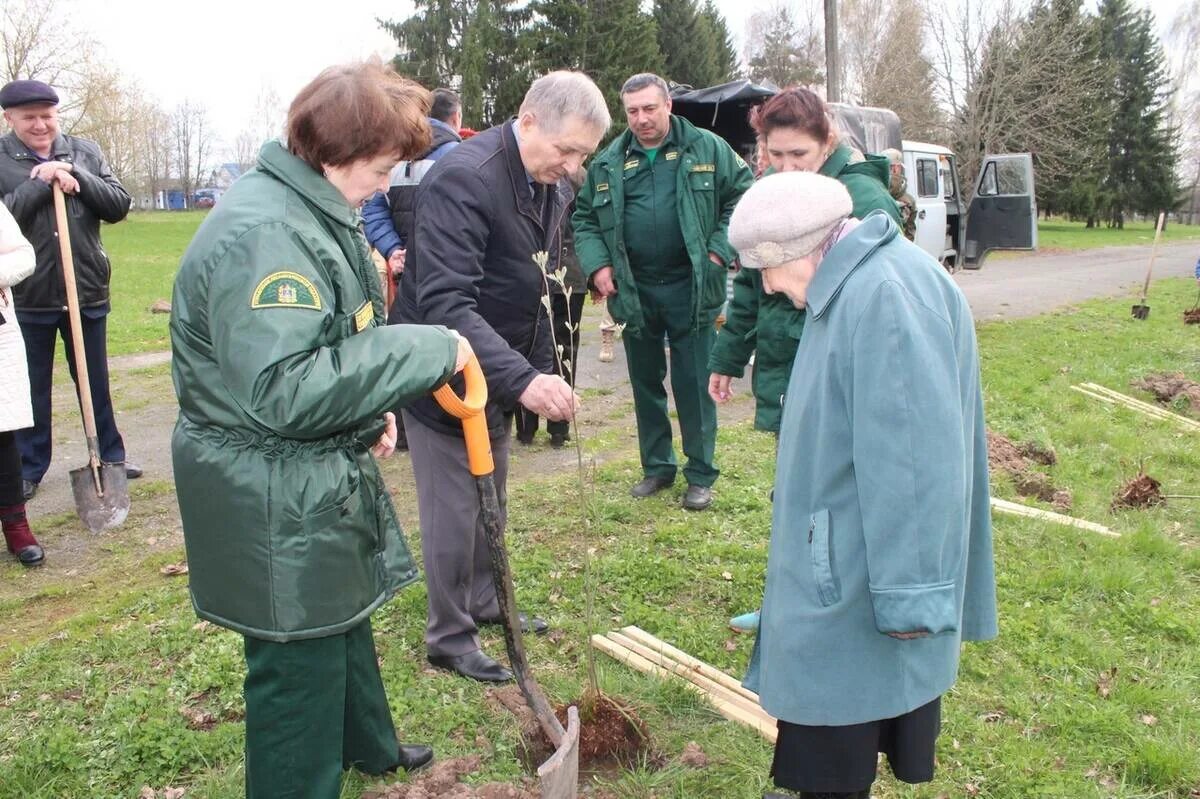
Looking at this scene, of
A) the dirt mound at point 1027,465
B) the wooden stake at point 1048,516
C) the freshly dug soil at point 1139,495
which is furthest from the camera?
the dirt mound at point 1027,465

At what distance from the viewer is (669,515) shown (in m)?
5.00

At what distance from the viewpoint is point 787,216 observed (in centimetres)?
201

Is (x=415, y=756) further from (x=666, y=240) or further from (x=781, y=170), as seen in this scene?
(x=666, y=240)

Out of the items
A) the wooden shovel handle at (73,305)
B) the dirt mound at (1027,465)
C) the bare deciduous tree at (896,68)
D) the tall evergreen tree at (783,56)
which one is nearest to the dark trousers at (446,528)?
the wooden shovel handle at (73,305)

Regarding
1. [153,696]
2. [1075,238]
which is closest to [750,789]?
[153,696]

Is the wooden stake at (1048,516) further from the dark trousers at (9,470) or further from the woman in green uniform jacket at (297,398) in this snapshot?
the dark trousers at (9,470)

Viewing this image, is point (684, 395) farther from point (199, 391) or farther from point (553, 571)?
point (199, 391)

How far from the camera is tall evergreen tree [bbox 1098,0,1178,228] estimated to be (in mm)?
38531

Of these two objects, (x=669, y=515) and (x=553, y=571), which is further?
(x=669, y=515)

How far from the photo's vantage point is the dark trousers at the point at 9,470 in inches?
166

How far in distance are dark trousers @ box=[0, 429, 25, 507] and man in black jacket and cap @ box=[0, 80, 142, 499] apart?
64cm

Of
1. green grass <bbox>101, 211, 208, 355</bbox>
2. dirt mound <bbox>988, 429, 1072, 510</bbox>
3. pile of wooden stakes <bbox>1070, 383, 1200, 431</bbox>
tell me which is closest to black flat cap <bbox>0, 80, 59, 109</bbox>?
green grass <bbox>101, 211, 208, 355</bbox>

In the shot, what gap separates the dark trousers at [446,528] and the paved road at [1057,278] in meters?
11.3

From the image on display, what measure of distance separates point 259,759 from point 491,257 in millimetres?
1698
